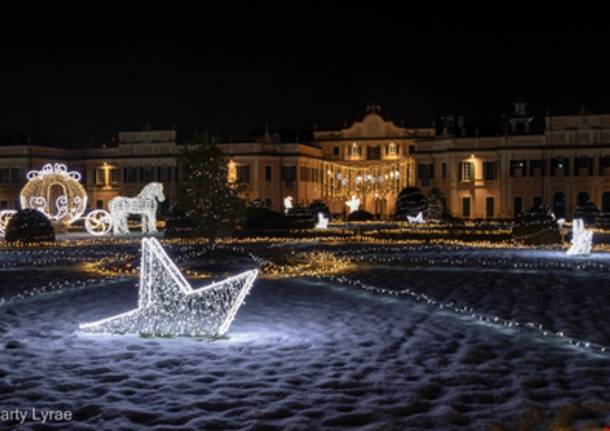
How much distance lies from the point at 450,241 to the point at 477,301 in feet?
57.5

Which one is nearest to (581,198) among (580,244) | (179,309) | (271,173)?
(271,173)

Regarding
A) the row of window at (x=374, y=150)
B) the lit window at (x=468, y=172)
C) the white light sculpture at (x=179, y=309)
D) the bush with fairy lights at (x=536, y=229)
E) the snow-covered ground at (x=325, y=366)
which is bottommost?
the snow-covered ground at (x=325, y=366)

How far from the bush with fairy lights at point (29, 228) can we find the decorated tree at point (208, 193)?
11.5m

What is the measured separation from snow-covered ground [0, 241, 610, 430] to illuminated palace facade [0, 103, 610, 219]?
130 ft

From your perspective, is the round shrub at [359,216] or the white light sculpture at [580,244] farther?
the round shrub at [359,216]

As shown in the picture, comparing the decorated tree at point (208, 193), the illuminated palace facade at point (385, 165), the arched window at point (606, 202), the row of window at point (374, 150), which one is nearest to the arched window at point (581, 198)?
the illuminated palace facade at point (385, 165)

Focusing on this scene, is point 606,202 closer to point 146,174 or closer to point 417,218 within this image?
point 417,218

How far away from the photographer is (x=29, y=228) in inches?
1196

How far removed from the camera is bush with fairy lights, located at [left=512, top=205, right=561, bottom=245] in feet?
94.1

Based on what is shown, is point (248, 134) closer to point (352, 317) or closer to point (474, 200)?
point (474, 200)

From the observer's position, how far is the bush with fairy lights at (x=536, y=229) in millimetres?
28672

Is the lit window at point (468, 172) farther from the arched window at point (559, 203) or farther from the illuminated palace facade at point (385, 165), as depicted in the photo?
the arched window at point (559, 203)

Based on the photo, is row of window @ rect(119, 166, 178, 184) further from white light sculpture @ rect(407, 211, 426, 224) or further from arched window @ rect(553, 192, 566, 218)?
arched window @ rect(553, 192, 566, 218)

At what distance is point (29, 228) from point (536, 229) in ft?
64.9
